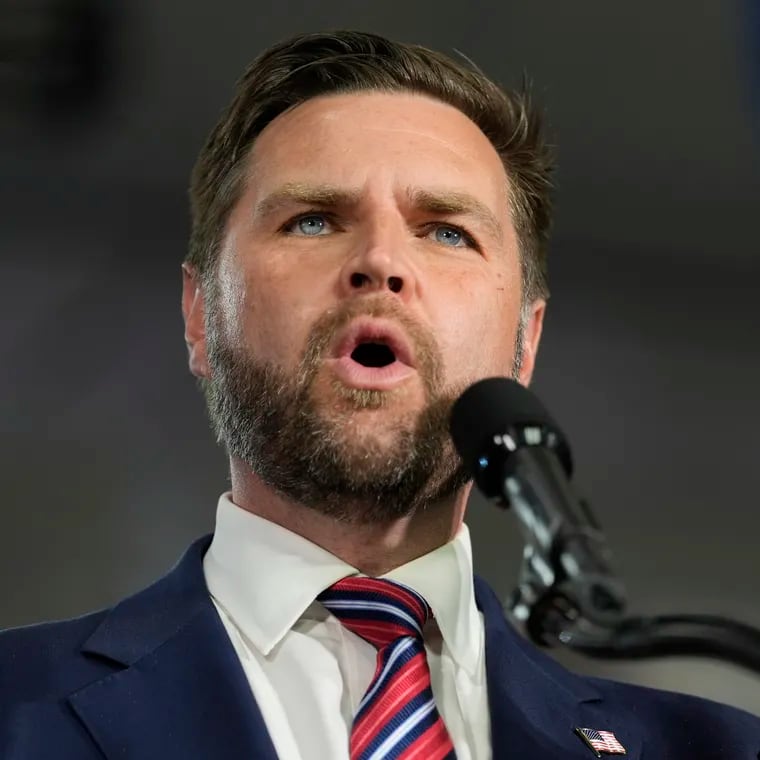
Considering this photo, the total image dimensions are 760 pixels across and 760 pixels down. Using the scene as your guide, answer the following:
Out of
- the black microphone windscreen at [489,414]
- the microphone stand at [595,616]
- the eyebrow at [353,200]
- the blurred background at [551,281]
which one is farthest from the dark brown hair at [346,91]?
the microphone stand at [595,616]

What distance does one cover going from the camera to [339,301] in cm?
150

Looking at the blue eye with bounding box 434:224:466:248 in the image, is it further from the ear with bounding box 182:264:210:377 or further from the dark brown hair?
the ear with bounding box 182:264:210:377

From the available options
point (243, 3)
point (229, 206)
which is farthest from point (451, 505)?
point (243, 3)

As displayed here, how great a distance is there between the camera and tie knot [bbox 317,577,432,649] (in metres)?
1.50

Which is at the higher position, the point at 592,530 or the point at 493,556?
the point at 592,530

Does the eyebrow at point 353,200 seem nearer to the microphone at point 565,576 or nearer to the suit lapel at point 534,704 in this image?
the suit lapel at point 534,704

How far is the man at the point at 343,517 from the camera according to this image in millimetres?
1418

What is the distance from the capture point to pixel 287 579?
1.52 metres

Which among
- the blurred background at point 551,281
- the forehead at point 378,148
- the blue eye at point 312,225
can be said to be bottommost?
the blurred background at point 551,281

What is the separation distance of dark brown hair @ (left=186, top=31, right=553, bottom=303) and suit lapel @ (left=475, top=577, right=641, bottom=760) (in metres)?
0.44

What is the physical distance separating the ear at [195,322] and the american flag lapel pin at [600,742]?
2.10 ft

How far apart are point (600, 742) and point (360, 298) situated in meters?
0.56

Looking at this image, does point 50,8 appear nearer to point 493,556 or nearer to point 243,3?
point 243,3

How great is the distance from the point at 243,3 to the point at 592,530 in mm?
1929
